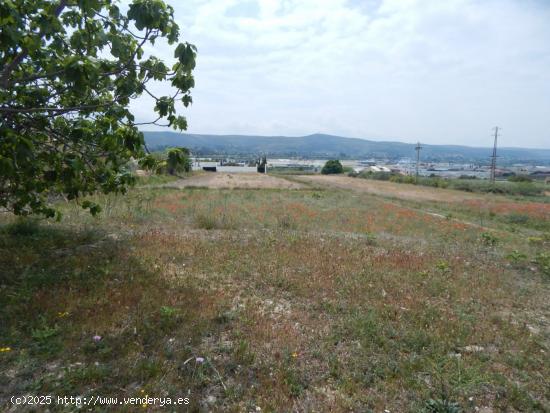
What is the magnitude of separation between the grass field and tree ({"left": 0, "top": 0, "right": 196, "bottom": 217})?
Result: 1.71m

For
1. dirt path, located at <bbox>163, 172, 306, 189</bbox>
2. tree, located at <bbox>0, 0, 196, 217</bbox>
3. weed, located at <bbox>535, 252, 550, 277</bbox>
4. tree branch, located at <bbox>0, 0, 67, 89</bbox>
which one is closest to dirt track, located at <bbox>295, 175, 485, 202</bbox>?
dirt path, located at <bbox>163, 172, 306, 189</bbox>

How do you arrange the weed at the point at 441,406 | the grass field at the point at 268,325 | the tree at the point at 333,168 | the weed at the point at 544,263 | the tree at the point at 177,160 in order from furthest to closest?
the tree at the point at 333,168, the weed at the point at 544,263, the tree at the point at 177,160, the grass field at the point at 268,325, the weed at the point at 441,406

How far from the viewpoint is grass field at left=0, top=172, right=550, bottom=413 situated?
3.38 meters

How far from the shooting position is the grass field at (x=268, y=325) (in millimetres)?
3383

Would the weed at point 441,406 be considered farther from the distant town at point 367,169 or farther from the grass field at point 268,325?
the distant town at point 367,169

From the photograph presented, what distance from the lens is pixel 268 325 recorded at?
4.58 meters

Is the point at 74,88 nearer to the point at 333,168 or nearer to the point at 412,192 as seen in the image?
the point at 412,192

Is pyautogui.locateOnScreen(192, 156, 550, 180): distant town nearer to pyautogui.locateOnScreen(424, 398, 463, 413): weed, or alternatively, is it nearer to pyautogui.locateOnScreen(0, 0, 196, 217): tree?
pyautogui.locateOnScreen(0, 0, 196, 217): tree

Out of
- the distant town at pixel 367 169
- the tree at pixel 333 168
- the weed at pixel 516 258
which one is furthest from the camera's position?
the distant town at pixel 367 169

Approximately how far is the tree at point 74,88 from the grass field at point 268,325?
5.62 ft

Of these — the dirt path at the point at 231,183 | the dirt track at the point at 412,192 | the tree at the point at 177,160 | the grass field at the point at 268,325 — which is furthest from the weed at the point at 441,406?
Answer: the dirt path at the point at 231,183

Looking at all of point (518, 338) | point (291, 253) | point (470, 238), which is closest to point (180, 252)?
point (291, 253)

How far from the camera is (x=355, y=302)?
552 cm

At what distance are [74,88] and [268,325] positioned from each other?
13.0 ft
